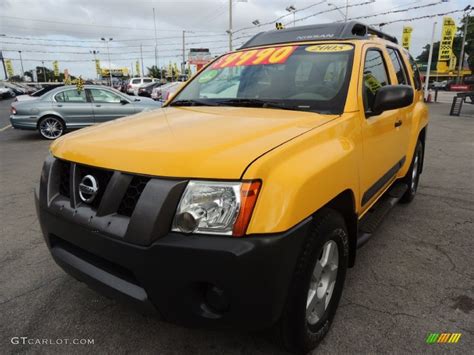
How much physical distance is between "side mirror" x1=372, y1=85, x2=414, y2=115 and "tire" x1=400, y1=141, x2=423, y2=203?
1892 mm

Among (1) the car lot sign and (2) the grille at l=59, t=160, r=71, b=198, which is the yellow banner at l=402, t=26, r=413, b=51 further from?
(2) the grille at l=59, t=160, r=71, b=198

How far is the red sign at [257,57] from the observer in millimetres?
3108

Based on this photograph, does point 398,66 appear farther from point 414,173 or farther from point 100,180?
point 100,180

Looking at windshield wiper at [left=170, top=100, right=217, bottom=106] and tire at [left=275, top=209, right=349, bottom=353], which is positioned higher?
windshield wiper at [left=170, top=100, right=217, bottom=106]

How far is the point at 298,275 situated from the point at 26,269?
2489 mm

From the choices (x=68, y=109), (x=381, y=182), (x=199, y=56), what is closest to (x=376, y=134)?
(x=381, y=182)

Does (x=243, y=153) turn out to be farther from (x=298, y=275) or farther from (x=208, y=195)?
(x=298, y=275)

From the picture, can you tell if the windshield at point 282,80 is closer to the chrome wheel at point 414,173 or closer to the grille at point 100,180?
the grille at point 100,180

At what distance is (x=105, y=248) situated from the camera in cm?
181

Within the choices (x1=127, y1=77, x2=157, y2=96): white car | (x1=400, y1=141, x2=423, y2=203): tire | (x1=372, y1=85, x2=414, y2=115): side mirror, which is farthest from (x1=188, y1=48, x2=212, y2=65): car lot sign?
(x1=372, y1=85, x2=414, y2=115): side mirror

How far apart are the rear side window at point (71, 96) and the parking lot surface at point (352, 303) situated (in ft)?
24.2

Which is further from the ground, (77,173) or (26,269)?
(77,173)

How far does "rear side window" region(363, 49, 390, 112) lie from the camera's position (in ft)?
9.18

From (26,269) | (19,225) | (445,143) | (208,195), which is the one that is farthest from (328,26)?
(445,143)
